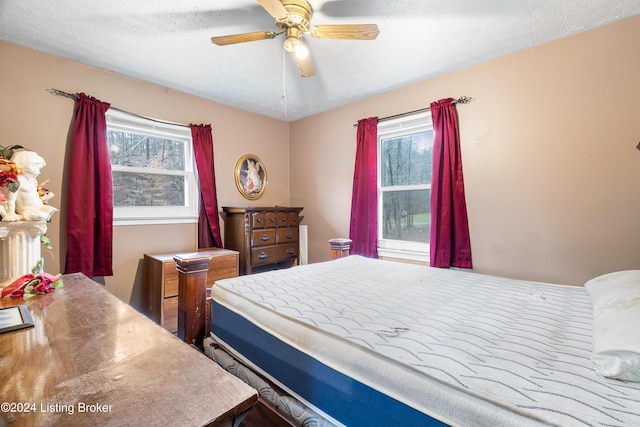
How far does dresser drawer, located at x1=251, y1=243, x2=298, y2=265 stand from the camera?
10.2 feet

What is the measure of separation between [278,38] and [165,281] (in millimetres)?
2209

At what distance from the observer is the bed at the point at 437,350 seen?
0.69m

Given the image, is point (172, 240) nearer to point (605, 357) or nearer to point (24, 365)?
point (24, 365)

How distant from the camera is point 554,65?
6.97 feet

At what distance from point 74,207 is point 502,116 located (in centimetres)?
369

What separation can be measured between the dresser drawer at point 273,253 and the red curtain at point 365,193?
0.79m

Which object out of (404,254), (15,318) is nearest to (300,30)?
(15,318)

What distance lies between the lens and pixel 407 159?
3.06 metres

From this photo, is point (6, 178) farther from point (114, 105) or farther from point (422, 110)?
point (422, 110)

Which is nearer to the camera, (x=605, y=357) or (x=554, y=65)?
(x=605, y=357)

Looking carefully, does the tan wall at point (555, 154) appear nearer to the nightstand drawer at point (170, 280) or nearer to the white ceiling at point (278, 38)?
the white ceiling at point (278, 38)

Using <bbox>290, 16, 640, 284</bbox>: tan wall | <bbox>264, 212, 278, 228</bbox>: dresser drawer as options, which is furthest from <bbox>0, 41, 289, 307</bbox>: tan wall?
<bbox>290, 16, 640, 284</bbox>: tan wall

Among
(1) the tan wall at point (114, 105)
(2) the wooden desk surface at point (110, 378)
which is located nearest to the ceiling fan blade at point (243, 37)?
(1) the tan wall at point (114, 105)

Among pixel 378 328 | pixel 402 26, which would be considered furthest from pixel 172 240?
pixel 402 26
